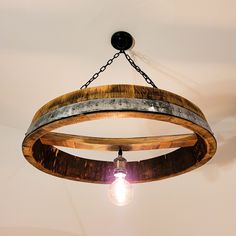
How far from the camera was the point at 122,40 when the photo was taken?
5.32ft

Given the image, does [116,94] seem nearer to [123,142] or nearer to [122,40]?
[123,142]

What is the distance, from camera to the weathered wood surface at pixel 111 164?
105 centimetres

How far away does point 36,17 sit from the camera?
61.1 inches

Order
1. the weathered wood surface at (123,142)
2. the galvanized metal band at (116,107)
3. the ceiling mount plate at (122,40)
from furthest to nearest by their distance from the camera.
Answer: the ceiling mount plate at (122,40)
the weathered wood surface at (123,142)
the galvanized metal band at (116,107)

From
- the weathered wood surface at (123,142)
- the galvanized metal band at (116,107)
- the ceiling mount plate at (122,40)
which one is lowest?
the galvanized metal band at (116,107)

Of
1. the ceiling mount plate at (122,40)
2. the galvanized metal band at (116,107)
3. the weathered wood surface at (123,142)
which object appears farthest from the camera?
the ceiling mount plate at (122,40)

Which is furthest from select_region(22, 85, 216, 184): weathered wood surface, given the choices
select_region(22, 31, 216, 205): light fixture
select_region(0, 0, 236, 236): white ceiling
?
select_region(0, 0, 236, 236): white ceiling

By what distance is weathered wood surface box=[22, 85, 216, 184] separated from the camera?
1.05 meters

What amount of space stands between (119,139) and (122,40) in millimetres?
465

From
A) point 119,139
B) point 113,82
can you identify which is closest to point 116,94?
point 119,139

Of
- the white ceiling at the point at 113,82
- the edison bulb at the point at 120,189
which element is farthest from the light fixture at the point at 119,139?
the white ceiling at the point at 113,82

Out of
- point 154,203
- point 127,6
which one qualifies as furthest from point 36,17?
point 154,203

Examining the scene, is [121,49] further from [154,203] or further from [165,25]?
[154,203]

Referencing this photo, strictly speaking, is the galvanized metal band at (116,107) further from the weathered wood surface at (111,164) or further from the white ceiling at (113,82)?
the white ceiling at (113,82)
